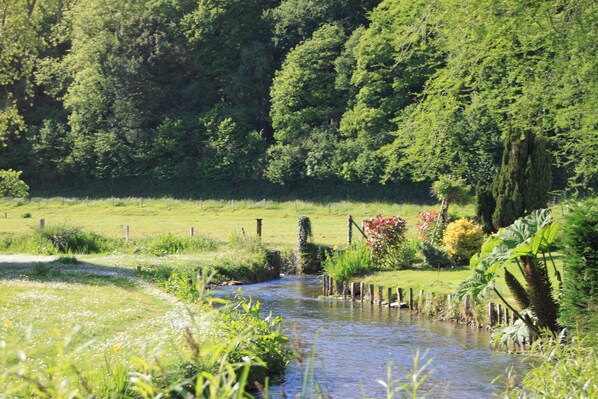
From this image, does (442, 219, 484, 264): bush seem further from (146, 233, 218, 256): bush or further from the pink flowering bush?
(146, 233, 218, 256): bush

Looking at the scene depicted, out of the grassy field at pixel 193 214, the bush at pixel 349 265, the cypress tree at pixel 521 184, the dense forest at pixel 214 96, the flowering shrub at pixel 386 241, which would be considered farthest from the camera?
the dense forest at pixel 214 96

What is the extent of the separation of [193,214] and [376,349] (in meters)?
41.3

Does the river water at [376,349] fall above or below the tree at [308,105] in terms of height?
below

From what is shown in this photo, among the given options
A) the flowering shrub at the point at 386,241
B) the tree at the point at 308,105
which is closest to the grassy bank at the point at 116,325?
the flowering shrub at the point at 386,241

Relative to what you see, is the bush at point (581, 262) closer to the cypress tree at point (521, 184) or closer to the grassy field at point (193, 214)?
the cypress tree at point (521, 184)

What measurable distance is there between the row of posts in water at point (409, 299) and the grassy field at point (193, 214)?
13.0m

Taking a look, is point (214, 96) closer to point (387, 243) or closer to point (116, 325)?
point (387, 243)

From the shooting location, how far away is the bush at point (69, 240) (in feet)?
104

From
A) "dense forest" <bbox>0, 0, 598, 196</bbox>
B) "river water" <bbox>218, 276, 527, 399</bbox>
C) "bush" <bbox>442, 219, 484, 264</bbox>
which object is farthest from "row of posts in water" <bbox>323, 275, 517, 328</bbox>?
"dense forest" <bbox>0, 0, 598, 196</bbox>

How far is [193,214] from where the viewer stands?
56688mm

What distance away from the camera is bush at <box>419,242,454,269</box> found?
2594cm

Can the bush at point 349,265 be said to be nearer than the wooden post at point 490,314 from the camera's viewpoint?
No

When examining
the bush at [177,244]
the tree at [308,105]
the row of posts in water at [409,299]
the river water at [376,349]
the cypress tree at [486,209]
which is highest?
the tree at [308,105]

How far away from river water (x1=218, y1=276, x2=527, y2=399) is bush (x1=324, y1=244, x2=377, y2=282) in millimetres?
1476
